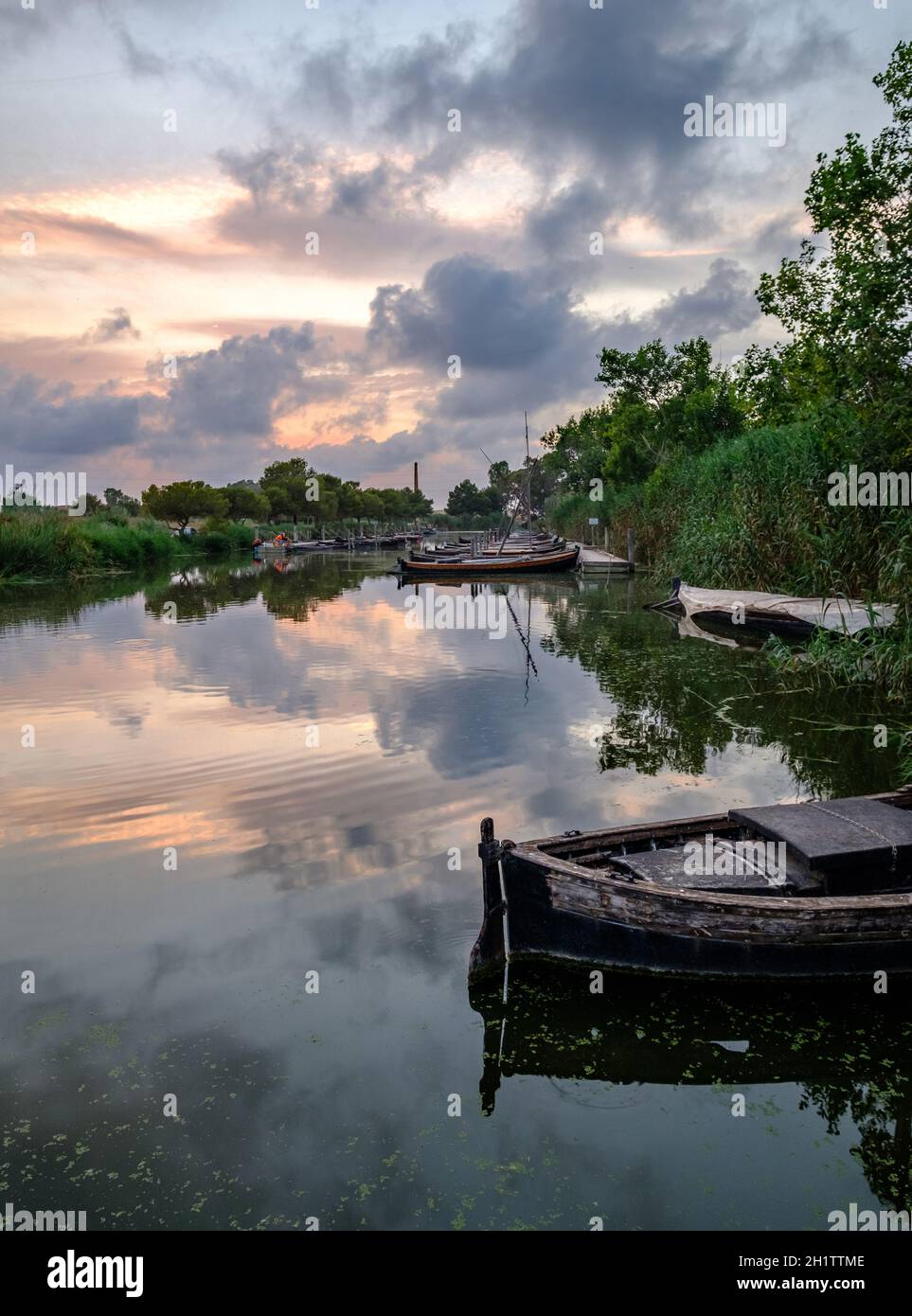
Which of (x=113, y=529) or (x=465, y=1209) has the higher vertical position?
(x=113, y=529)

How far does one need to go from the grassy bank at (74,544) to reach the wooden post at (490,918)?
35.9 metres

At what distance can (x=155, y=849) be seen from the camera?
7.27 m

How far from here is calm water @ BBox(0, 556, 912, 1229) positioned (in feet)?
12.0

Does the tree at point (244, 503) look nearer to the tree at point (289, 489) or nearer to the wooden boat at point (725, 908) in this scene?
the tree at point (289, 489)

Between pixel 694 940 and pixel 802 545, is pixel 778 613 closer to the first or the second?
pixel 802 545

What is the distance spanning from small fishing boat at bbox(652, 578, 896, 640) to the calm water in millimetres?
2235

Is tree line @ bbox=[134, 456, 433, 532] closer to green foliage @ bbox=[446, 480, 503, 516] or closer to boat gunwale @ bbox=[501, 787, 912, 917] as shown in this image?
green foliage @ bbox=[446, 480, 503, 516]

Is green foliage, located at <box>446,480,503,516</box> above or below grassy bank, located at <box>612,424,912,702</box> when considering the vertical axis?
above

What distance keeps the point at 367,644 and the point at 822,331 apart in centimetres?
1249

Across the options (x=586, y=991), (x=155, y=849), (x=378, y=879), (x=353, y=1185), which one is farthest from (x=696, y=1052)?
(x=155, y=849)

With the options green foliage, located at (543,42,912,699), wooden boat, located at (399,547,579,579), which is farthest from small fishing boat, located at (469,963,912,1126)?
wooden boat, located at (399,547,579,579)

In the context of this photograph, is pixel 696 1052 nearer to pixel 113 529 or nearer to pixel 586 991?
pixel 586 991

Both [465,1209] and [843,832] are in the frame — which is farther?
[843,832]

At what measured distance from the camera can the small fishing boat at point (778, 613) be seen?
44.3 ft
